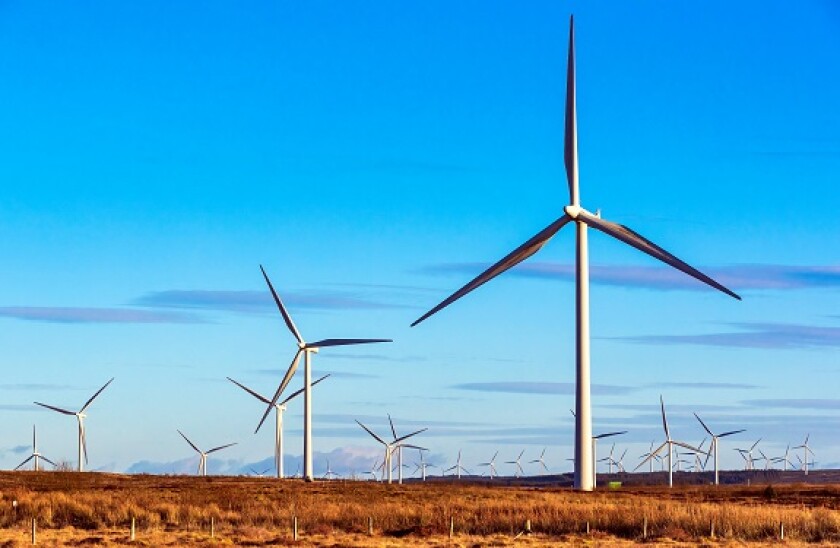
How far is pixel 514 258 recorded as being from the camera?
78.8 metres

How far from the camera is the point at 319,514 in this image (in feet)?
257

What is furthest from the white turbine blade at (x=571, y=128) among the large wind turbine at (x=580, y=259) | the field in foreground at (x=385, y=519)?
the field in foreground at (x=385, y=519)

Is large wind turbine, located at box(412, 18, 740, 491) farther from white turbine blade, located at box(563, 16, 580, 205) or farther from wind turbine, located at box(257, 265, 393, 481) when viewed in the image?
wind turbine, located at box(257, 265, 393, 481)

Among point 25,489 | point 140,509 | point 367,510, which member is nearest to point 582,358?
point 367,510

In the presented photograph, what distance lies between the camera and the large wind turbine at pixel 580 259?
250 feet

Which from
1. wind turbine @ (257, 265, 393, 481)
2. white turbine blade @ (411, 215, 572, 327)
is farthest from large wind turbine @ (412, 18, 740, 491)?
wind turbine @ (257, 265, 393, 481)

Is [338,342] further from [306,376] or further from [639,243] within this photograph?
[639,243]

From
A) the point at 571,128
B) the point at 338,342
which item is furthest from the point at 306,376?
the point at 571,128

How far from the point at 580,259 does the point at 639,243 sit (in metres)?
3.31

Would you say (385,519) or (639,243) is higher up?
(639,243)

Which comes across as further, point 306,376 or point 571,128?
point 306,376

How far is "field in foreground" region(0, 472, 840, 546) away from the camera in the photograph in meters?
64.4

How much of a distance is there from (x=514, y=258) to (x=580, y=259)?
11.6ft

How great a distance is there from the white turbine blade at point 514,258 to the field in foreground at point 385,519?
1155 centimetres
